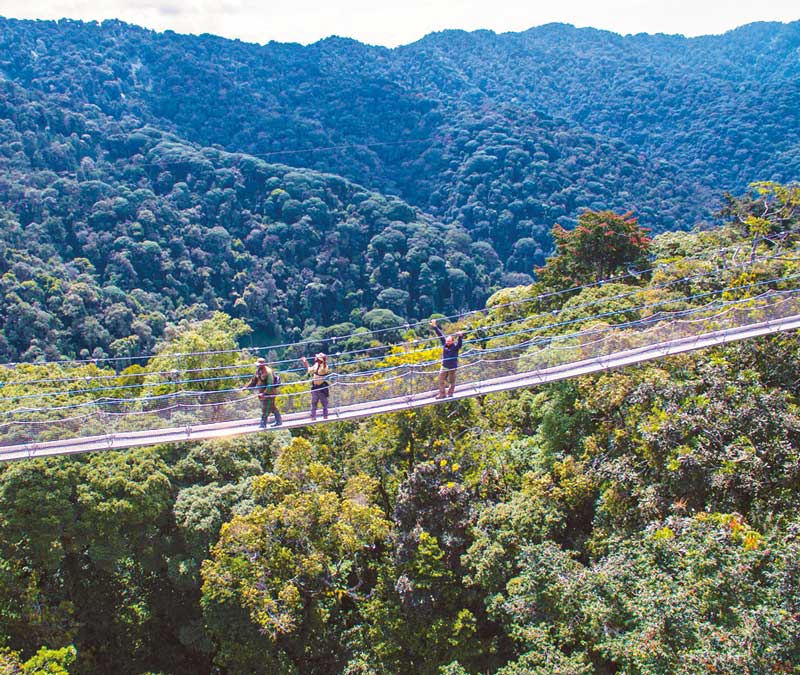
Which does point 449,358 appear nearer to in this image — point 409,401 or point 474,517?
point 409,401

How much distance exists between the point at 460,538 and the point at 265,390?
5213 millimetres

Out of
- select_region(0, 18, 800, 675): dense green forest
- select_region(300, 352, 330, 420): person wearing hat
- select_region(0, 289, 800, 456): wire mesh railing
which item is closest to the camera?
select_region(0, 18, 800, 675): dense green forest

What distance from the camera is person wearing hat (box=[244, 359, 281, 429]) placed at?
11250 mm

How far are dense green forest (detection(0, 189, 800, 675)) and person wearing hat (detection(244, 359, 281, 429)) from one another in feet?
11.6

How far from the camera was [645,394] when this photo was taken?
12805 mm

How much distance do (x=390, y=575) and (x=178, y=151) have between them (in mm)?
86100

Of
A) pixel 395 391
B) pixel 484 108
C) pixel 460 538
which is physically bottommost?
pixel 460 538

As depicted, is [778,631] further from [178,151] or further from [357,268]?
[178,151]

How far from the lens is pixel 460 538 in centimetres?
1355

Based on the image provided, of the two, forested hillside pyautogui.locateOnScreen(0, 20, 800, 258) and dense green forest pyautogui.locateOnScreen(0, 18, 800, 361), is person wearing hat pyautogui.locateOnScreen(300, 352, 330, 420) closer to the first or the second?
dense green forest pyautogui.locateOnScreen(0, 18, 800, 361)

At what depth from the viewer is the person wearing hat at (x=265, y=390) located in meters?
11.2

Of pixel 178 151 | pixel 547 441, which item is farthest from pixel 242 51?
pixel 547 441

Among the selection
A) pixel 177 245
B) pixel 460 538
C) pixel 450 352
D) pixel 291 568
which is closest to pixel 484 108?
pixel 177 245

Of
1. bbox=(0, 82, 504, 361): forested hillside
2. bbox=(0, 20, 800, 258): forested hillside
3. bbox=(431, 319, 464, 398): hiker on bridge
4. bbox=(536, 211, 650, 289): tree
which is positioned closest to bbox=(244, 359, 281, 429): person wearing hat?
bbox=(431, 319, 464, 398): hiker on bridge
